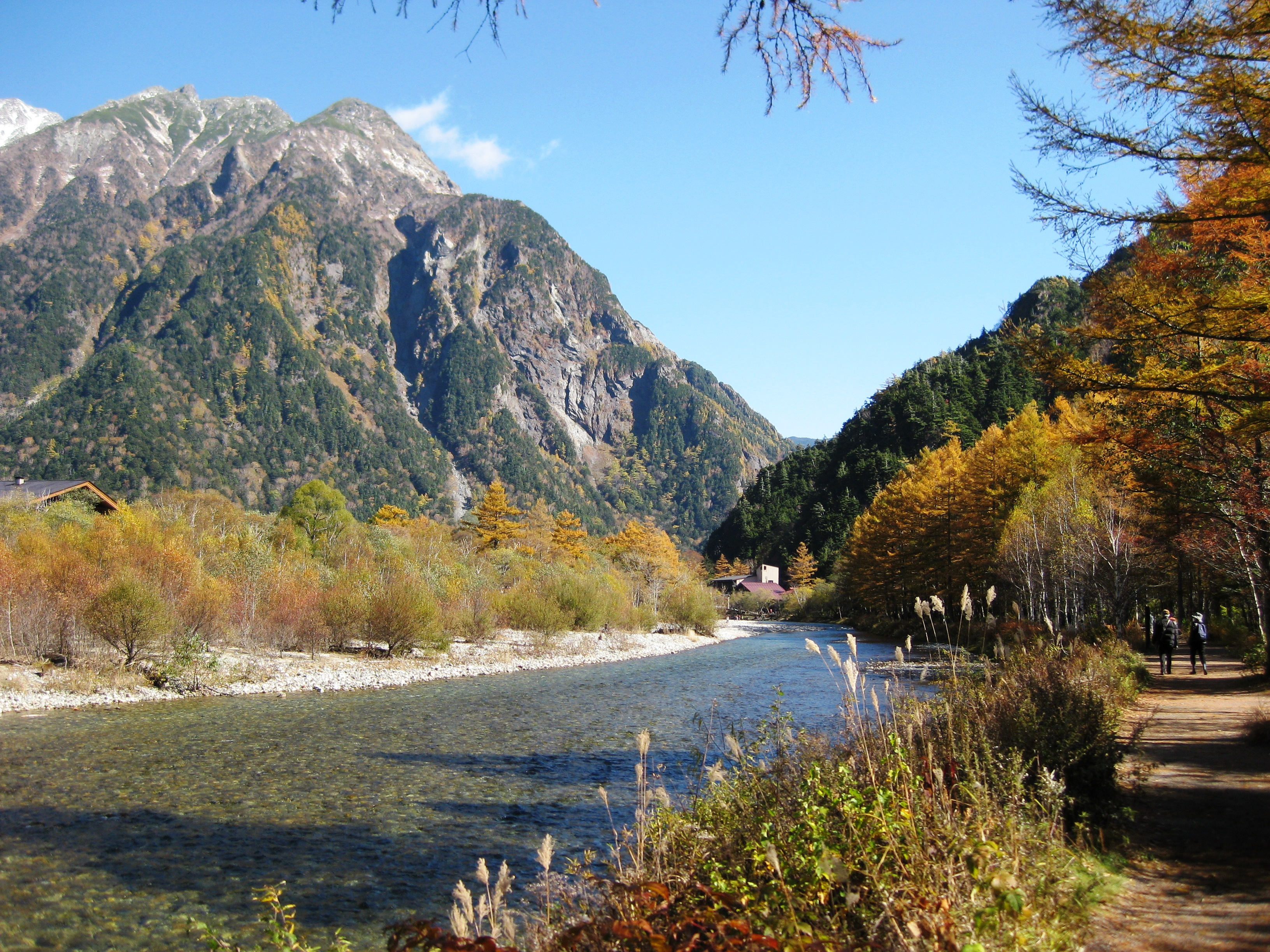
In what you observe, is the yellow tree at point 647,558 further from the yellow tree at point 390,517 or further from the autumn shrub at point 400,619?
the autumn shrub at point 400,619

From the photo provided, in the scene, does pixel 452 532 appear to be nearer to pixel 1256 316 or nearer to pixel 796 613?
pixel 796 613

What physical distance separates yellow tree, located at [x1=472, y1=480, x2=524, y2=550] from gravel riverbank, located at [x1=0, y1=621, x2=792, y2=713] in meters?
32.6

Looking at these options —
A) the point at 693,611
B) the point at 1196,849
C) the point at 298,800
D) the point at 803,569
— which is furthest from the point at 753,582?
the point at 1196,849

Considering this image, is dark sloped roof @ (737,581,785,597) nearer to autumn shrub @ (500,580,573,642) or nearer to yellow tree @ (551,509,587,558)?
yellow tree @ (551,509,587,558)

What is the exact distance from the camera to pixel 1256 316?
673cm

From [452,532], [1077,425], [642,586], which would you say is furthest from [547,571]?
[1077,425]

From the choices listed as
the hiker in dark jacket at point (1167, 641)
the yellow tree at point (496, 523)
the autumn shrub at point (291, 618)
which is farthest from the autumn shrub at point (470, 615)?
the yellow tree at point (496, 523)

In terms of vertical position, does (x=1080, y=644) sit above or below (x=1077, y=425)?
below

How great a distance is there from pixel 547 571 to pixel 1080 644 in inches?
1504

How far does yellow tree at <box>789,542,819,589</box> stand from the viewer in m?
101

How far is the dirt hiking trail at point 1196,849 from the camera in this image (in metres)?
4.08

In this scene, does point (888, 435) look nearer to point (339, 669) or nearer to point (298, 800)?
point (339, 669)

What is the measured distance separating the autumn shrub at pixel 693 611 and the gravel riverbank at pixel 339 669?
1057cm

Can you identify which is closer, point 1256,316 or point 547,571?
point 1256,316
